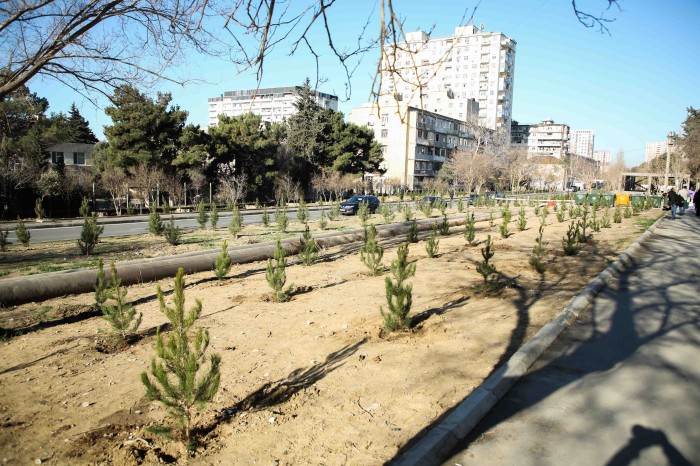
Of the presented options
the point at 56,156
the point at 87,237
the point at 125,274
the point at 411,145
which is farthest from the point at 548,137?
the point at 125,274

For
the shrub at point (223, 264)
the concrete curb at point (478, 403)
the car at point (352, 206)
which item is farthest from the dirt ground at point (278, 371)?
the car at point (352, 206)

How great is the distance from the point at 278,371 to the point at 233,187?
34.3m

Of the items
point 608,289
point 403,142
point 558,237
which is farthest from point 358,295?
point 403,142

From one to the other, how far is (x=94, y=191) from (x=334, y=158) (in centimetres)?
2658

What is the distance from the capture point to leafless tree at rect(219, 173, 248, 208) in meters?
36.7

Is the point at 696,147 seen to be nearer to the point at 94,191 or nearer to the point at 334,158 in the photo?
the point at 334,158

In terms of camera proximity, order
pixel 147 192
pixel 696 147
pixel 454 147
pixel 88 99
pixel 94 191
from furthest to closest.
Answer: pixel 454 147
pixel 696 147
pixel 147 192
pixel 94 191
pixel 88 99

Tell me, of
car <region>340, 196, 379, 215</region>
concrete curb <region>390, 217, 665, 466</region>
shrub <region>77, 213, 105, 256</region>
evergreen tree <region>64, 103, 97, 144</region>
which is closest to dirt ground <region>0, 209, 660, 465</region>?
concrete curb <region>390, 217, 665, 466</region>

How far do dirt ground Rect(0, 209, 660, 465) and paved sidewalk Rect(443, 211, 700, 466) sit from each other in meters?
0.49

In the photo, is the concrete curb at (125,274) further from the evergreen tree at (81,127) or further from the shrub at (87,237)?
the evergreen tree at (81,127)

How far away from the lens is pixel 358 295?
8266mm

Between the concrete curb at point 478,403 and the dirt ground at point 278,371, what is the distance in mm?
209

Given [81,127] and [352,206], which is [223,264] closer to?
[352,206]

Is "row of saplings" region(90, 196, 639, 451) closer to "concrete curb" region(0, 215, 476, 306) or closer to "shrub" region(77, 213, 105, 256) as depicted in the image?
"concrete curb" region(0, 215, 476, 306)
